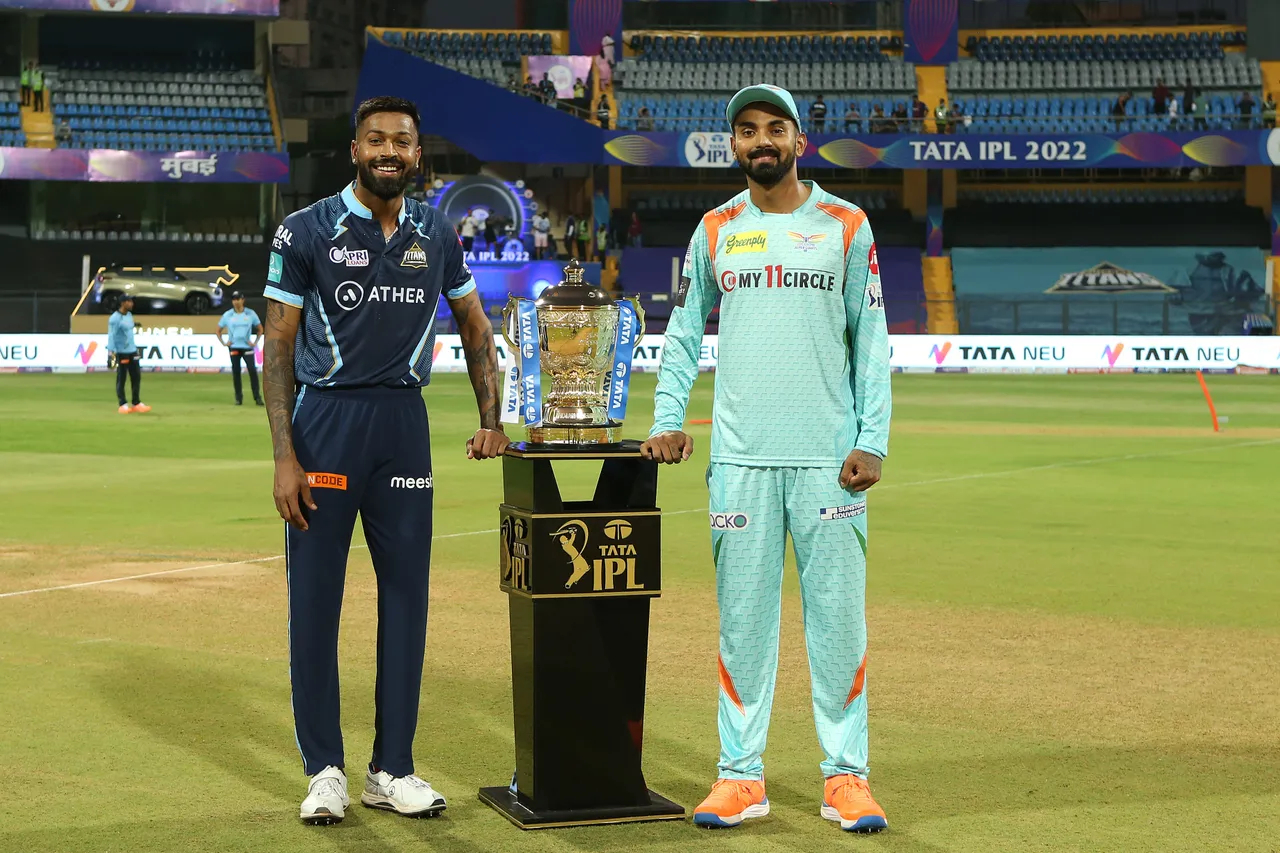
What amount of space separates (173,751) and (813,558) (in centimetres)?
286

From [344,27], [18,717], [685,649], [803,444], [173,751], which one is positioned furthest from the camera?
[344,27]

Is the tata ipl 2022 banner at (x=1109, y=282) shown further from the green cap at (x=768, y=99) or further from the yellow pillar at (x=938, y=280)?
the green cap at (x=768, y=99)

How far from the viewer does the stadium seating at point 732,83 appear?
5400 cm

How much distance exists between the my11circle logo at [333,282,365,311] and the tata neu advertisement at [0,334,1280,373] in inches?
1321

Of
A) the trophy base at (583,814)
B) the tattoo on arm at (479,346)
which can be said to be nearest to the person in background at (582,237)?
Result: the tattoo on arm at (479,346)

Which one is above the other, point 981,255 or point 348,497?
point 981,255

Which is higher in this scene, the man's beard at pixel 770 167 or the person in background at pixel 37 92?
the person in background at pixel 37 92

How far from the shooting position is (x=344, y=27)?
6103cm

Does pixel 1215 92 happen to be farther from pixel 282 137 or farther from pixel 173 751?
pixel 173 751

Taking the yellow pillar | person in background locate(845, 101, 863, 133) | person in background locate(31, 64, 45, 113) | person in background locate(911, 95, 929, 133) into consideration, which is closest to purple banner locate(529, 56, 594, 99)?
person in background locate(845, 101, 863, 133)

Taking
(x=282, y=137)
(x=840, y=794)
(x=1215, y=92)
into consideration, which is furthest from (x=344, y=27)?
(x=840, y=794)

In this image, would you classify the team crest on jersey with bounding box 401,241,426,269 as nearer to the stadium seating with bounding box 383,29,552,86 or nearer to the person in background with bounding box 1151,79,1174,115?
the stadium seating with bounding box 383,29,552,86

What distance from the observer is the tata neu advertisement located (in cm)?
4012

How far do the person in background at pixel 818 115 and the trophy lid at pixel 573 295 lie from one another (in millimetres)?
45946
